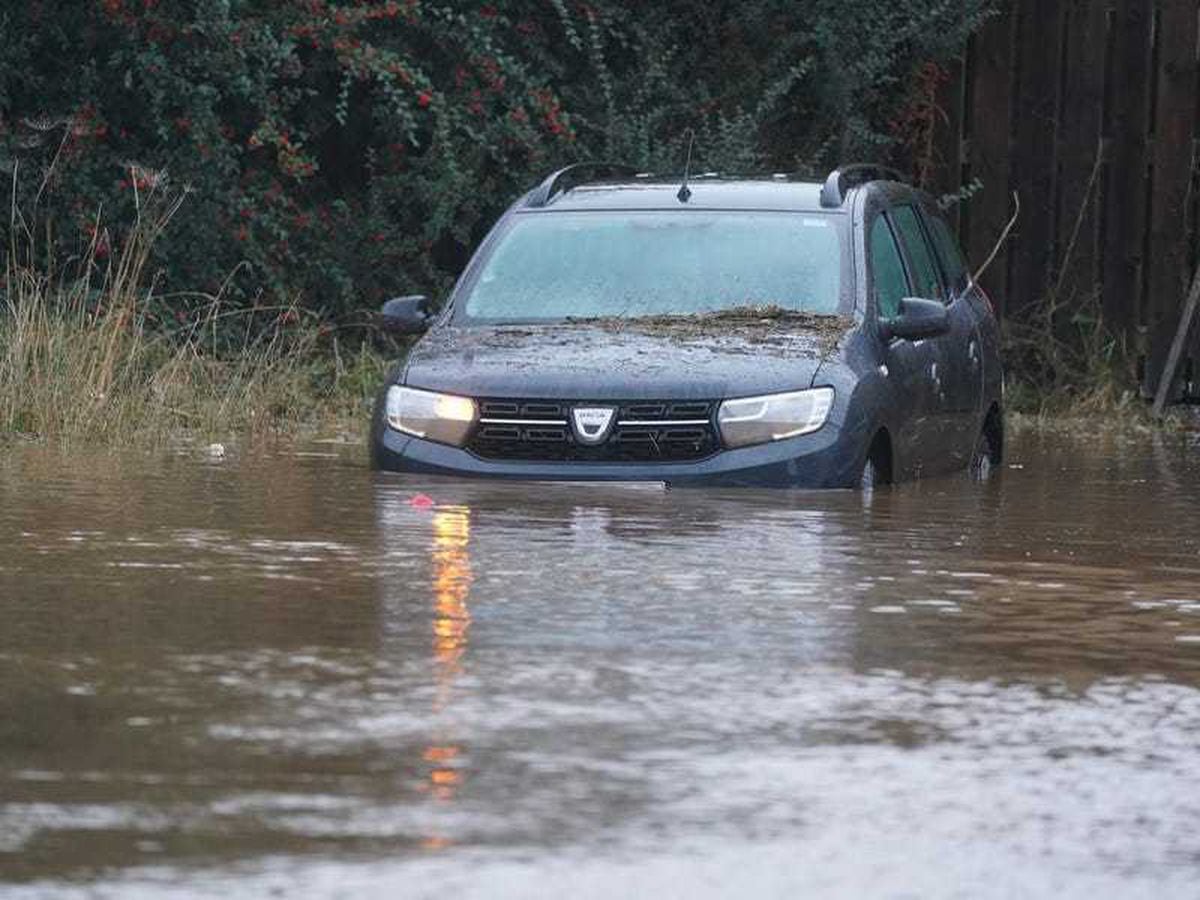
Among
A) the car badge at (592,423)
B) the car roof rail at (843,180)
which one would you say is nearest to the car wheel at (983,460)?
the car roof rail at (843,180)

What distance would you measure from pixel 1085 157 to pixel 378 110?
484cm

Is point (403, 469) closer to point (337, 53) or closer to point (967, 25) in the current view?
point (337, 53)

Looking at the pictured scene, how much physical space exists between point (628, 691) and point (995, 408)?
8.07m

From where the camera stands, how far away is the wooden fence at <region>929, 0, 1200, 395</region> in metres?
21.3

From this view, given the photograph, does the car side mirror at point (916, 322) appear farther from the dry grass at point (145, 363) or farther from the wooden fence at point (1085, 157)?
the wooden fence at point (1085, 157)

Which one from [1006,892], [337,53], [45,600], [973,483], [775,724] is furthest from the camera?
[337,53]

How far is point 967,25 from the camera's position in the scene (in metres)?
21.0

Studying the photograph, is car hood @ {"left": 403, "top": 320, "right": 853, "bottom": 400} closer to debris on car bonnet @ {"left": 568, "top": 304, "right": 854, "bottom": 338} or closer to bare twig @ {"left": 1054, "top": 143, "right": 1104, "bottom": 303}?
debris on car bonnet @ {"left": 568, "top": 304, "right": 854, "bottom": 338}

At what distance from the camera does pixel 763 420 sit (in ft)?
41.0

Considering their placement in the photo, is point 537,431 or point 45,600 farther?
point 537,431

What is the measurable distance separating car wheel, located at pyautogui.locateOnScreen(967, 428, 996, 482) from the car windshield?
156 cm

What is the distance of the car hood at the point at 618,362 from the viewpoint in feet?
41.0

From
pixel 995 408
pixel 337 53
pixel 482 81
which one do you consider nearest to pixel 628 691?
pixel 995 408

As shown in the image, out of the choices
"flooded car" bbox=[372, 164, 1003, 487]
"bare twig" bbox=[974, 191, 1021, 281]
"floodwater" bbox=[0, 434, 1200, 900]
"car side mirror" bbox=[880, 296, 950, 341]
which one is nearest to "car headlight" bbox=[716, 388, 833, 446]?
"flooded car" bbox=[372, 164, 1003, 487]
